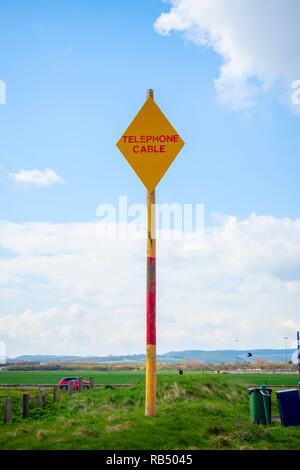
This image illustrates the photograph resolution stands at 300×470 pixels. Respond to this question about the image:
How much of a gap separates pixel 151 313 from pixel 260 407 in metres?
4.56

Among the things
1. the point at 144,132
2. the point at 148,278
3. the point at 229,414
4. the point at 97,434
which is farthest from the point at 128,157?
the point at 229,414

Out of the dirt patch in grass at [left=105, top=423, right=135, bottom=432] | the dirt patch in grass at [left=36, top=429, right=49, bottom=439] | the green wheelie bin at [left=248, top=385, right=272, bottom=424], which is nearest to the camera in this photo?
the dirt patch in grass at [left=36, top=429, right=49, bottom=439]

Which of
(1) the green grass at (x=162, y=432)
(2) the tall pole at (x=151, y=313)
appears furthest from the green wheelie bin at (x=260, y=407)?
(2) the tall pole at (x=151, y=313)

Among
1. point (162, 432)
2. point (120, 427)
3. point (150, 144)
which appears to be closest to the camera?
point (162, 432)

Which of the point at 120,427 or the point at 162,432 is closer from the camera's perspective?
the point at 162,432

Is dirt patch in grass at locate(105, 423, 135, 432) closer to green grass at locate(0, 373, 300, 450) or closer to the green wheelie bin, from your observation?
green grass at locate(0, 373, 300, 450)

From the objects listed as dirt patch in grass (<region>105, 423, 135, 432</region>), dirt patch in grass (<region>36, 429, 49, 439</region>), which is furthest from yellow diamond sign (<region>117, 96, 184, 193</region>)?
dirt patch in grass (<region>36, 429, 49, 439</region>)

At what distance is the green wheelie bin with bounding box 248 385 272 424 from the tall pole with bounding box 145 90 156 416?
3.26 metres

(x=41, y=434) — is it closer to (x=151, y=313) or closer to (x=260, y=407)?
(x=151, y=313)

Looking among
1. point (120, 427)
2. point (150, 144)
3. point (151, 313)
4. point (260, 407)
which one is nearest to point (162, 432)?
point (120, 427)

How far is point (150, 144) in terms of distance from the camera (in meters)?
12.7

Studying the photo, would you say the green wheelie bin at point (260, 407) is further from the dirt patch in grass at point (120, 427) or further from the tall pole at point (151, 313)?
the dirt patch in grass at point (120, 427)

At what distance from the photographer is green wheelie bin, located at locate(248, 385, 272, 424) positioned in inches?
524
